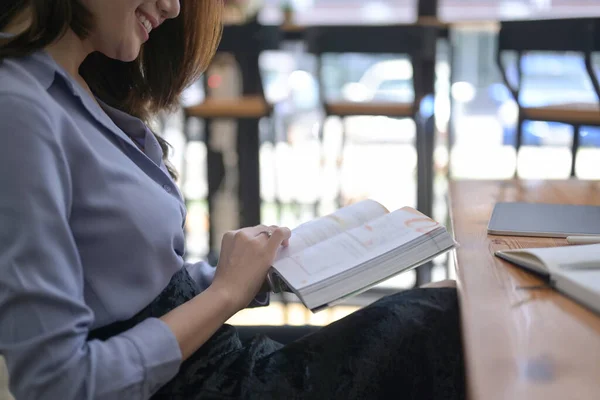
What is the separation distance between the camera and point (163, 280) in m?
0.88

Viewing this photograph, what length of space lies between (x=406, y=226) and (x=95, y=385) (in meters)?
0.43

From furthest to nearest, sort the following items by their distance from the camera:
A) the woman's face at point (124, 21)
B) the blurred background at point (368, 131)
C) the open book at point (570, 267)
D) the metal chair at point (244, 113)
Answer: the blurred background at point (368, 131) < the metal chair at point (244, 113) < the woman's face at point (124, 21) < the open book at point (570, 267)

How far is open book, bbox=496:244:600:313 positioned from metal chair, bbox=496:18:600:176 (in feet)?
6.50

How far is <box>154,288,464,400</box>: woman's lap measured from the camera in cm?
84

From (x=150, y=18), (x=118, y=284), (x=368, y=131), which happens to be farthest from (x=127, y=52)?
(x=368, y=131)

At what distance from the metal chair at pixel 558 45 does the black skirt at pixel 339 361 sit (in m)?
2.01

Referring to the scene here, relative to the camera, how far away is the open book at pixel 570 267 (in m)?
0.75

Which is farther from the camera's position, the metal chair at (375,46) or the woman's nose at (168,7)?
the metal chair at (375,46)

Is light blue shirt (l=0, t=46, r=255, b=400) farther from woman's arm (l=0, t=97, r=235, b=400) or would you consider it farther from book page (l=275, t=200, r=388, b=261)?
book page (l=275, t=200, r=388, b=261)

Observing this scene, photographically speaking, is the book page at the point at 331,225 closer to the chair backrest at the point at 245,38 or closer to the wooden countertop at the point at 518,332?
the wooden countertop at the point at 518,332

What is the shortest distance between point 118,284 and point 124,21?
0.31m

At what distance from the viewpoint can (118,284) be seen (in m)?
0.82

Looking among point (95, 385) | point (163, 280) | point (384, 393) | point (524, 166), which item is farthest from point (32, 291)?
point (524, 166)

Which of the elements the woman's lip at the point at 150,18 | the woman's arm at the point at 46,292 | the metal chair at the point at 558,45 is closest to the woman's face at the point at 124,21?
the woman's lip at the point at 150,18
